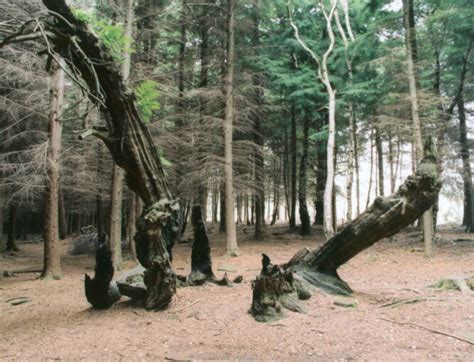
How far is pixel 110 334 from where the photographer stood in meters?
4.53

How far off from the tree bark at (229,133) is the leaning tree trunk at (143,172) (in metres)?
7.27

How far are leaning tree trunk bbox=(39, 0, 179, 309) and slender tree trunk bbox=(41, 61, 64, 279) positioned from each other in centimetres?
516

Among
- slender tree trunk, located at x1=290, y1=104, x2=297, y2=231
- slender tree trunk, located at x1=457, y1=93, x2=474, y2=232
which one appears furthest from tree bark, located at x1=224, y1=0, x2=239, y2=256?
slender tree trunk, located at x1=457, y1=93, x2=474, y2=232

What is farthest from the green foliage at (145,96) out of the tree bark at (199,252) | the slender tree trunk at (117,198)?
the slender tree trunk at (117,198)

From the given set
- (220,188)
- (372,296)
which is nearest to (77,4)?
(220,188)

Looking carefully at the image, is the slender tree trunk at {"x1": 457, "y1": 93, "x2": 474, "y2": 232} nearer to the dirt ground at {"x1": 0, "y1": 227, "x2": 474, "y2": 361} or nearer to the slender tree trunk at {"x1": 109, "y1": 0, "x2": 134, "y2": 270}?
the dirt ground at {"x1": 0, "y1": 227, "x2": 474, "y2": 361}

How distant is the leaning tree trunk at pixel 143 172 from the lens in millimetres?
5273

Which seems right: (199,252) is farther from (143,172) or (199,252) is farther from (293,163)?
(293,163)

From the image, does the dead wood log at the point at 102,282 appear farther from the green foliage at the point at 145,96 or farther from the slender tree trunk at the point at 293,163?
the slender tree trunk at the point at 293,163

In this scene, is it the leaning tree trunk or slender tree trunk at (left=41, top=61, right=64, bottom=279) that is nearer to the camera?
the leaning tree trunk

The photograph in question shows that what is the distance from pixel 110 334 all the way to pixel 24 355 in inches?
38.1

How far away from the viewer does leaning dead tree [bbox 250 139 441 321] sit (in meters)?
5.22

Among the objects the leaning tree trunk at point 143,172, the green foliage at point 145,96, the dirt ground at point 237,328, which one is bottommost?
the dirt ground at point 237,328

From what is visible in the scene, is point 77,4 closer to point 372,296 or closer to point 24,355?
point 24,355
